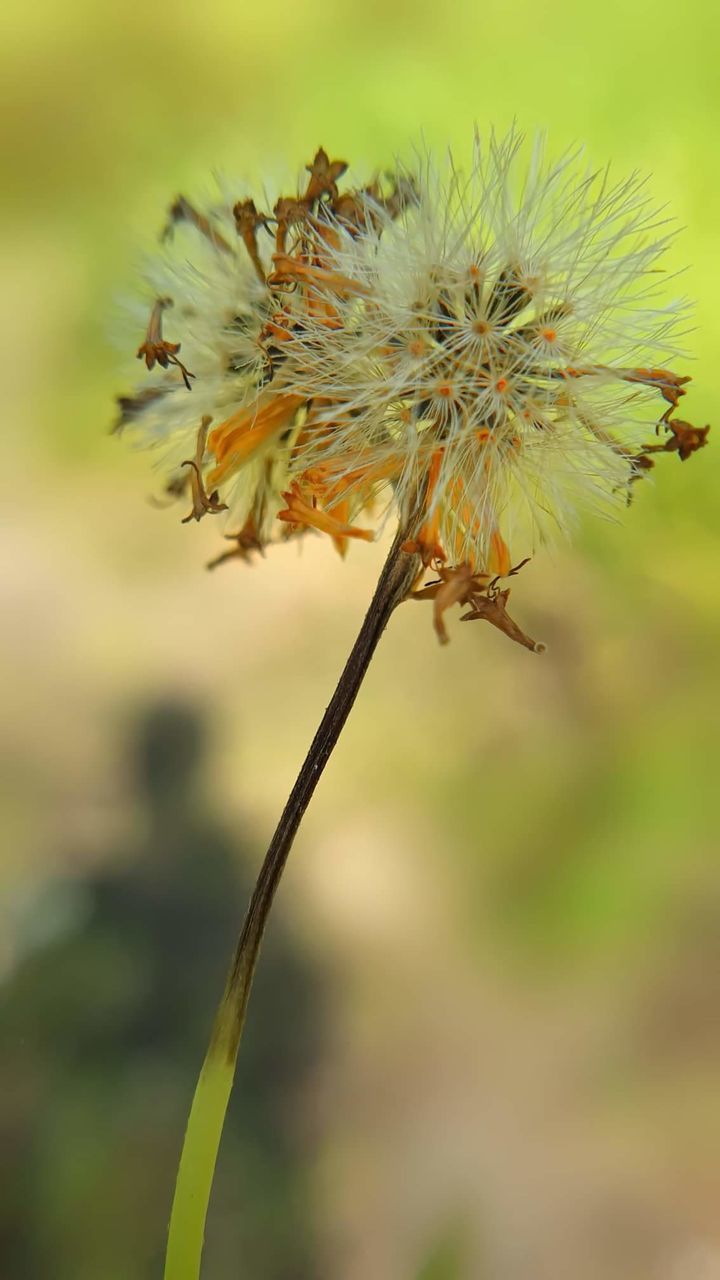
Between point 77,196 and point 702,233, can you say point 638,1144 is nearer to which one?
point 702,233

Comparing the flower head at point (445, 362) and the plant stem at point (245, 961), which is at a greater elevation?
the flower head at point (445, 362)

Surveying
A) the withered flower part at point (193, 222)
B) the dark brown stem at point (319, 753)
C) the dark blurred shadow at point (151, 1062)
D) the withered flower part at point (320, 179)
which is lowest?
the dark blurred shadow at point (151, 1062)

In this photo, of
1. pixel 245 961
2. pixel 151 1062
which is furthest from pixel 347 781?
pixel 245 961

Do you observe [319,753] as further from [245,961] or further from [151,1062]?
[151,1062]

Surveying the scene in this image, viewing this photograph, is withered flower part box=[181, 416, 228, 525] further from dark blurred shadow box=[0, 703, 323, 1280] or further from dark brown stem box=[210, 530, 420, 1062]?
dark blurred shadow box=[0, 703, 323, 1280]

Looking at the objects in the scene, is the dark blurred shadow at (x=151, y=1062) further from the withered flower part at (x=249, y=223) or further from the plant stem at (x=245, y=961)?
the withered flower part at (x=249, y=223)

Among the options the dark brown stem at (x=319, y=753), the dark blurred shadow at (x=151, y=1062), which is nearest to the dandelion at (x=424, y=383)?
the dark brown stem at (x=319, y=753)

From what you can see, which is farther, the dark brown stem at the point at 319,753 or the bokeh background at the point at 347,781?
the bokeh background at the point at 347,781
